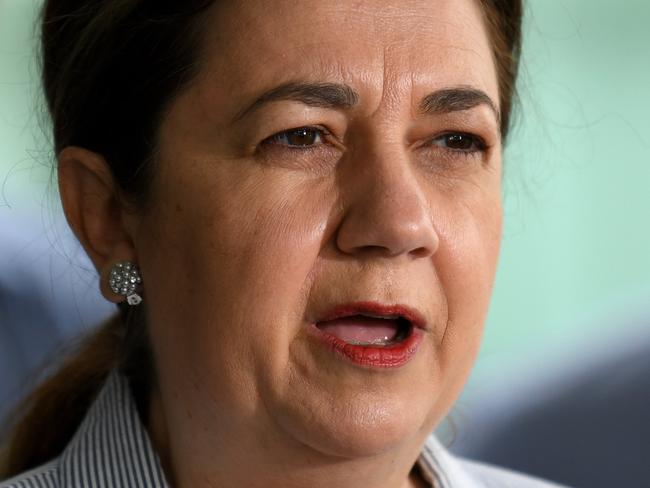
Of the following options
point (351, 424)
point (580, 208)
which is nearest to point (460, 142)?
point (351, 424)

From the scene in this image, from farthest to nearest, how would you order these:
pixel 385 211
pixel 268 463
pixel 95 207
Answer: pixel 95 207
pixel 268 463
pixel 385 211

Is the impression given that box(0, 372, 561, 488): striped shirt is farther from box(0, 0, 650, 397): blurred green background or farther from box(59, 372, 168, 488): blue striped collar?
box(0, 0, 650, 397): blurred green background

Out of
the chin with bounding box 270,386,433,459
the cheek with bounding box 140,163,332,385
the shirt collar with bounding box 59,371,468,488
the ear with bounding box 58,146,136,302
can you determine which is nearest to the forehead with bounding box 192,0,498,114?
the cheek with bounding box 140,163,332,385

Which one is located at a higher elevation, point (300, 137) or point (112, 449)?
point (300, 137)

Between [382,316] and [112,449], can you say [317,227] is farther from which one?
[112,449]

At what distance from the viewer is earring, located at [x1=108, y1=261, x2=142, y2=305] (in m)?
1.57

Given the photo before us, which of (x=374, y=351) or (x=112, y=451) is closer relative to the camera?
(x=374, y=351)

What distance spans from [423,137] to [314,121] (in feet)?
0.52

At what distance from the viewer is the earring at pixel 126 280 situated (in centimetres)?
157

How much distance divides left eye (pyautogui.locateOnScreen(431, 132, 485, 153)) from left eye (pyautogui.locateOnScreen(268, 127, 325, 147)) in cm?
17

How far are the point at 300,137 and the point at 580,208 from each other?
6.80 feet

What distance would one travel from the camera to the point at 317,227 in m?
1.41

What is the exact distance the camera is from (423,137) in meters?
1.49

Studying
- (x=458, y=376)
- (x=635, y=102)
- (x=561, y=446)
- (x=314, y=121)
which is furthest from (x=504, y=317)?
(x=314, y=121)
